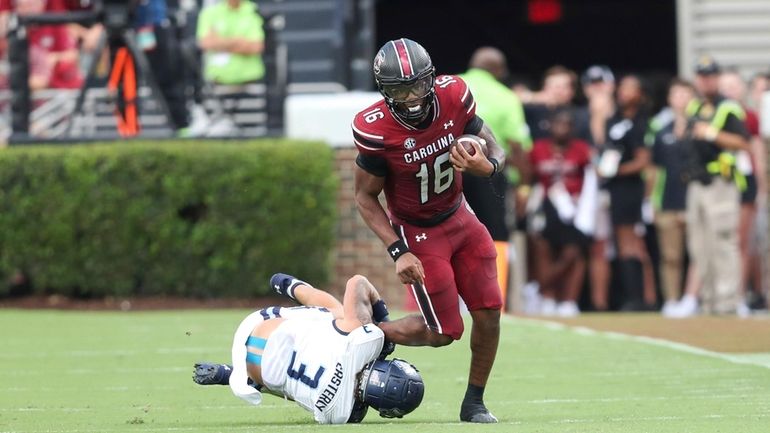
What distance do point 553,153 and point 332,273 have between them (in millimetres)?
2572

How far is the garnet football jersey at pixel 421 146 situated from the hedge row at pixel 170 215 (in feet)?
25.8

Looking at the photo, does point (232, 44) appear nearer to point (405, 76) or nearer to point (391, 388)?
point (405, 76)

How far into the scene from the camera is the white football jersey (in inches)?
321

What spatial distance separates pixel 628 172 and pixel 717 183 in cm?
90

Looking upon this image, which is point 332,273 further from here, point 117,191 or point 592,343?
point 592,343

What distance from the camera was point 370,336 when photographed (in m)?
8.23

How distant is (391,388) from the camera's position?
26.3 ft

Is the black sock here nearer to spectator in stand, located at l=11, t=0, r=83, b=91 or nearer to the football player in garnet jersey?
the football player in garnet jersey

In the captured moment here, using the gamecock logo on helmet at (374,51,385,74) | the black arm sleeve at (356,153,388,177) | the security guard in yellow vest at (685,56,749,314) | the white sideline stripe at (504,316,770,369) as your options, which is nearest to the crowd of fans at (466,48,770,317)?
the security guard in yellow vest at (685,56,749,314)

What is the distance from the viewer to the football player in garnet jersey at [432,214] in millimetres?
8305

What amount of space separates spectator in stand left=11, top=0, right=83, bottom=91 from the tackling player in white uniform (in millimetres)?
9982

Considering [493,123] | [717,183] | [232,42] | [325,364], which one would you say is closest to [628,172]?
[717,183]

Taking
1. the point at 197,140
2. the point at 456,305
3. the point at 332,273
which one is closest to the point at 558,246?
the point at 332,273

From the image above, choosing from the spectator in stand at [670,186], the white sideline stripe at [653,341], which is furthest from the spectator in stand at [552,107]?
the white sideline stripe at [653,341]
